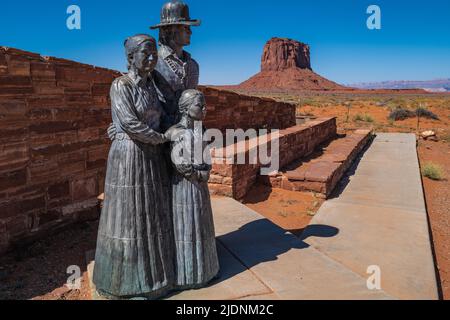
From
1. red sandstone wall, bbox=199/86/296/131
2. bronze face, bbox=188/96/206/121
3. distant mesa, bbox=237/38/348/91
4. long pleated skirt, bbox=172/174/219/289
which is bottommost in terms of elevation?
long pleated skirt, bbox=172/174/219/289

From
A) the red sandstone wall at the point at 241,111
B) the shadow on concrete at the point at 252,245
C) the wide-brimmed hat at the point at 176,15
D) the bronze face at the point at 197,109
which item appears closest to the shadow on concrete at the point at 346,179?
the shadow on concrete at the point at 252,245

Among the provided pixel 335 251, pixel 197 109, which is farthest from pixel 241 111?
pixel 197 109

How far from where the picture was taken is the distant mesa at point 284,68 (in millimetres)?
106500

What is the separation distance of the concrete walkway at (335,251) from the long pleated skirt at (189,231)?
0.49 feet

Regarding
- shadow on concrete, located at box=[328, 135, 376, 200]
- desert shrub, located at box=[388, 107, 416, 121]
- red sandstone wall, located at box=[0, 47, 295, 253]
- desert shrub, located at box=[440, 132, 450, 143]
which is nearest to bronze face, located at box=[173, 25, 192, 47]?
red sandstone wall, located at box=[0, 47, 295, 253]

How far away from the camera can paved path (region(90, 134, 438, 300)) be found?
306 centimetres

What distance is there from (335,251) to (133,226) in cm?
287

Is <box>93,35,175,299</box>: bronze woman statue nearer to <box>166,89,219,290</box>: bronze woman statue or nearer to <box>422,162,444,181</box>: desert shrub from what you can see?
<box>166,89,219,290</box>: bronze woman statue

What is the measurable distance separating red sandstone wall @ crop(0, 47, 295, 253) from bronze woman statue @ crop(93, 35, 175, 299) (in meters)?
2.10

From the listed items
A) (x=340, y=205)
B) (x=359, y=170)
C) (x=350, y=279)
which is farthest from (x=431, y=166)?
(x=350, y=279)

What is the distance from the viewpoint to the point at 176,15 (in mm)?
2867

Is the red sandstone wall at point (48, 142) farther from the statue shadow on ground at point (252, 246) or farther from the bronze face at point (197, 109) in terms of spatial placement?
the bronze face at point (197, 109)

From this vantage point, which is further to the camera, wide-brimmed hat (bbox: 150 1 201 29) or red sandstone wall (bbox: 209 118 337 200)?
red sandstone wall (bbox: 209 118 337 200)

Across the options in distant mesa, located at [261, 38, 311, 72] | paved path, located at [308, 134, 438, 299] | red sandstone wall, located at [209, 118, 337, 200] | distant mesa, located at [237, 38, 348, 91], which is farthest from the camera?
distant mesa, located at [261, 38, 311, 72]
